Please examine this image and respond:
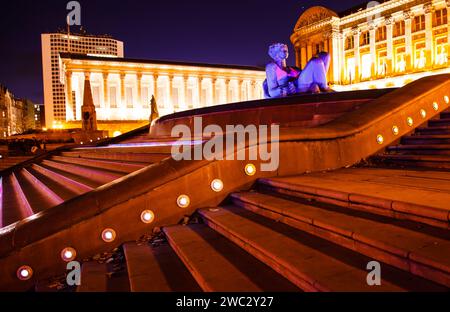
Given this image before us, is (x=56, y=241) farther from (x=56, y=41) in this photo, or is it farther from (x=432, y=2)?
(x=56, y=41)

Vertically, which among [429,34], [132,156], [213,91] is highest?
[429,34]

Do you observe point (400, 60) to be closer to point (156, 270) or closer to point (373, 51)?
point (373, 51)

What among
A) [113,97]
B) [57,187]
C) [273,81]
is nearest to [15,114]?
[113,97]

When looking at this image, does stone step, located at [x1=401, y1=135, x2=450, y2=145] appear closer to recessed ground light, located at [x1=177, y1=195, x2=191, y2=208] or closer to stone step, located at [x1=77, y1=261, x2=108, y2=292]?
recessed ground light, located at [x1=177, y1=195, x2=191, y2=208]

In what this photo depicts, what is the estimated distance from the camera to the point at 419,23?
170ft

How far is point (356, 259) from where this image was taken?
311 cm

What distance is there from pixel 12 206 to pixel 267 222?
5363 mm

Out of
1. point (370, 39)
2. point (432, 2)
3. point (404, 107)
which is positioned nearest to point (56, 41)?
point (370, 39)

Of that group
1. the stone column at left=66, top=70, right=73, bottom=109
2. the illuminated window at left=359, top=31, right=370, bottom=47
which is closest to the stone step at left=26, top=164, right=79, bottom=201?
the illuminated window at left=359, top=31, right=370, bottom=47

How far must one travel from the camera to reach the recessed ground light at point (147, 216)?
502cm

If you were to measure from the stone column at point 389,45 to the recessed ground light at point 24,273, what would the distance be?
57.4 meters

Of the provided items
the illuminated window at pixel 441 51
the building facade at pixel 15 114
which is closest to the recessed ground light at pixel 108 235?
the illuminated window at pixel 441 51

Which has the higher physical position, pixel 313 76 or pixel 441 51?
pixel 441 51

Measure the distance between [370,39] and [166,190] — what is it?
198 ft
